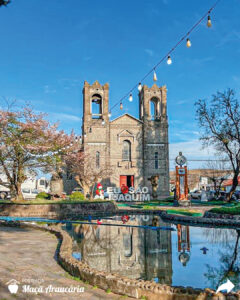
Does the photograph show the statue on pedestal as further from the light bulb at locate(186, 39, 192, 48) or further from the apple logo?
the apple logo

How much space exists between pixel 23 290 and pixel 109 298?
1484 mm

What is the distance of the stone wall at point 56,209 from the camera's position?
17297mm

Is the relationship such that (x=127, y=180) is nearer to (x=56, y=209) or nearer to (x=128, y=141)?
(x=128, y=141)

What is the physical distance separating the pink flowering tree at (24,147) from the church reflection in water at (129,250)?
6.09 metres

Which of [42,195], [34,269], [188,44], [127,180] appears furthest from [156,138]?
[34,269]

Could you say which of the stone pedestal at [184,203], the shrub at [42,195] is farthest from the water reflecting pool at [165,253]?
the shrub at [42,195]

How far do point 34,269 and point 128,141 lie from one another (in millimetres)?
34428

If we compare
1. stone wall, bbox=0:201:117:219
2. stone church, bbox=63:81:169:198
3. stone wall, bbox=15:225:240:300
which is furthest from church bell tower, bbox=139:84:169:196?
stone wall, bbox=15:225:240:300

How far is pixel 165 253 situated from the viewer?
29.0 ft

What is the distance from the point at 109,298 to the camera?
4676 mm

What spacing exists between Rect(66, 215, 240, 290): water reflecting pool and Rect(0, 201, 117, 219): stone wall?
474cm

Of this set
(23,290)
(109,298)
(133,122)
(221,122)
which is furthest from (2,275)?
(133,122)

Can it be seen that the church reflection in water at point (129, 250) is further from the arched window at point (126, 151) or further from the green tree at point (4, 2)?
the arched window at point (126, 151)

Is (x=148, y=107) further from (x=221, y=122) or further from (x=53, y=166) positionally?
(x=53, y=166)
